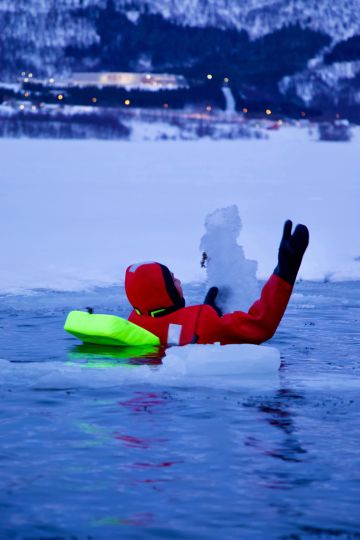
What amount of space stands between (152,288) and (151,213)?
17.9 meters

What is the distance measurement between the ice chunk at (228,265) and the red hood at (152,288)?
909mm

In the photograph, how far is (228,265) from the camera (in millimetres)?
10922

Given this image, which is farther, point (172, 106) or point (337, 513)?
point (172, 106)

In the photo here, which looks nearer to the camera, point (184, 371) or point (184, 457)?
point (184, 457)

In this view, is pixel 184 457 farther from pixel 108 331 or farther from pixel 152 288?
pixel 108 331

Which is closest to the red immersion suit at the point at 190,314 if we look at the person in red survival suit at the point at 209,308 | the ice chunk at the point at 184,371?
the person in red survival suit at the point at 209,308

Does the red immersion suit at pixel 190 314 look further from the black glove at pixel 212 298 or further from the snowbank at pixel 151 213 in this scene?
the snowbank at pixel 151 213

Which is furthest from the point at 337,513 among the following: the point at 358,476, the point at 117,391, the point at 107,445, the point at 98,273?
the point at 98,273

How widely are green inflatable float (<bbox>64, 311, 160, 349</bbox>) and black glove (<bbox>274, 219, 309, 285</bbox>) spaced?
1251mm

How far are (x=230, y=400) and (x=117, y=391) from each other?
0.73 metres

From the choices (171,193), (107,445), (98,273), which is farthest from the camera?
(171,193)

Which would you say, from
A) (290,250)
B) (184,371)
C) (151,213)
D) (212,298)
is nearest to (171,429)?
(184,371)

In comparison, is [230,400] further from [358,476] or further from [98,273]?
[98,273]

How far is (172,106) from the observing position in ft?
501
